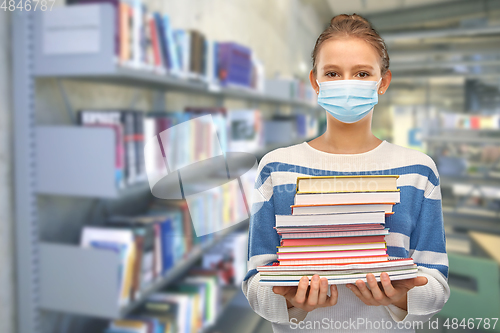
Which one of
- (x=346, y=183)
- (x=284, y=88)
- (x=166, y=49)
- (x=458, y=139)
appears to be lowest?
(x=346, y=183)

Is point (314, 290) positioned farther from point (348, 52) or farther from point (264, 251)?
point (348, 52)

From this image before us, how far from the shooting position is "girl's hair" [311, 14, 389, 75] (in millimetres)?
602

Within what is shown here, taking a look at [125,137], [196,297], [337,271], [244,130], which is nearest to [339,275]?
[337,271]

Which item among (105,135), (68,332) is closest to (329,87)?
(105,135)

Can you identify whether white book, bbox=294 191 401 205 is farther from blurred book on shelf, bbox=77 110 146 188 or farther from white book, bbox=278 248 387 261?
blurred book on shelf, bbox=77 110 146 188

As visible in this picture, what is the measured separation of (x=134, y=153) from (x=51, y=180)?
343mm

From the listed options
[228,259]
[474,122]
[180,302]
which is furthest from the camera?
[474,122]

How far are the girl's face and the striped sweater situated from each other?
0.41 feet

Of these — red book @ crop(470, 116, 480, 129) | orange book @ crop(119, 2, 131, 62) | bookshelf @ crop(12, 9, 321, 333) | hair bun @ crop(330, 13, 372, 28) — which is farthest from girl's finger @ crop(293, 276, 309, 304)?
red book @ crop(470, 116, 480, 129)

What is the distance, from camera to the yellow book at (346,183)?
1.78 ft

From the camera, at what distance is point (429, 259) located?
2.02ft

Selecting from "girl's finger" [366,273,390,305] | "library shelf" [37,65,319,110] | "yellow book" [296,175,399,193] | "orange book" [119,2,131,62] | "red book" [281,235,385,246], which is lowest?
"girl's finger" [366,273,390,305]

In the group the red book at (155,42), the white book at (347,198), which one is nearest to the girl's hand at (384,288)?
the white book at (347,198)

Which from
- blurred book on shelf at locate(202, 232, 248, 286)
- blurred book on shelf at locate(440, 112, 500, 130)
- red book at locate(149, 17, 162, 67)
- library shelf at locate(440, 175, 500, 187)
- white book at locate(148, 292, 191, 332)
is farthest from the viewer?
library shelf at locate(440, 175, 500, 187)
